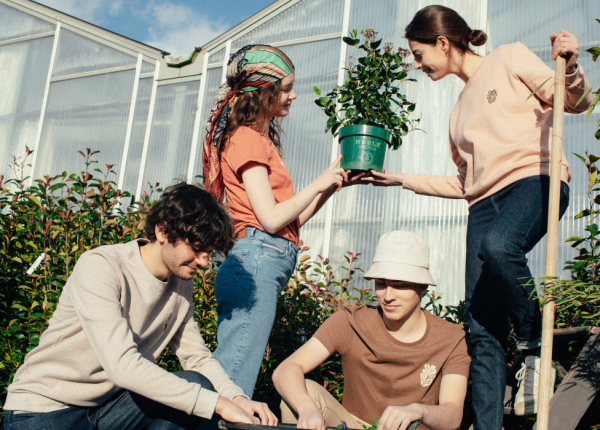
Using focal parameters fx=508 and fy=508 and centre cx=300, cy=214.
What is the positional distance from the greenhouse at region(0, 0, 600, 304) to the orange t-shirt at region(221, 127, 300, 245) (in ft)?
5.78

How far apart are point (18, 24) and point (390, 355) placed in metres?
7.67

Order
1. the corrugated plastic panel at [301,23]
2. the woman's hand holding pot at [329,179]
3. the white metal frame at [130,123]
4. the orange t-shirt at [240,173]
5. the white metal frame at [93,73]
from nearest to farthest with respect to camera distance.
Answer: the orange t-shirt at [240,173] → the woman's hand holding pot at [329,179] → the corrugated plastic panel at [301,23] → the white metal frame at [130,123] → the white metal frame at [93,73]

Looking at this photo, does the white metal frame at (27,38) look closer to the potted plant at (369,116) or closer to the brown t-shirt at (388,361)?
the potted plant at (369,116)

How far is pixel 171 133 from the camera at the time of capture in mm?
6121

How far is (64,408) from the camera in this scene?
1677 mm

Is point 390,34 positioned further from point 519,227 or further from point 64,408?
point 64,408

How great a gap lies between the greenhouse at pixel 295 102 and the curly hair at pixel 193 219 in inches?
85.1

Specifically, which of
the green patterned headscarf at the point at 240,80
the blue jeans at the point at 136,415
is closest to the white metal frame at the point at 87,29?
the green patterned headscarf at the point at 240,80

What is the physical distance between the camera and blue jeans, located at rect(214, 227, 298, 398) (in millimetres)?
1960

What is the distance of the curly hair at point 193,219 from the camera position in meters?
1.80

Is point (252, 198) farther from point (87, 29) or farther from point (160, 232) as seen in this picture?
point (87, 29)

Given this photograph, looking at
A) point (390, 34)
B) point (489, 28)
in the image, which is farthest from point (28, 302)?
point (489, 28)

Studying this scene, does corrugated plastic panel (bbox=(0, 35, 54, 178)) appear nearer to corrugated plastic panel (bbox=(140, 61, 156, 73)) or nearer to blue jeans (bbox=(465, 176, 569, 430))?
corrugated plastic panel (bbox=(140, 61, 156, 73))

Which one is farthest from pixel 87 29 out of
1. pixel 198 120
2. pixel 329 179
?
pixel 329 179
